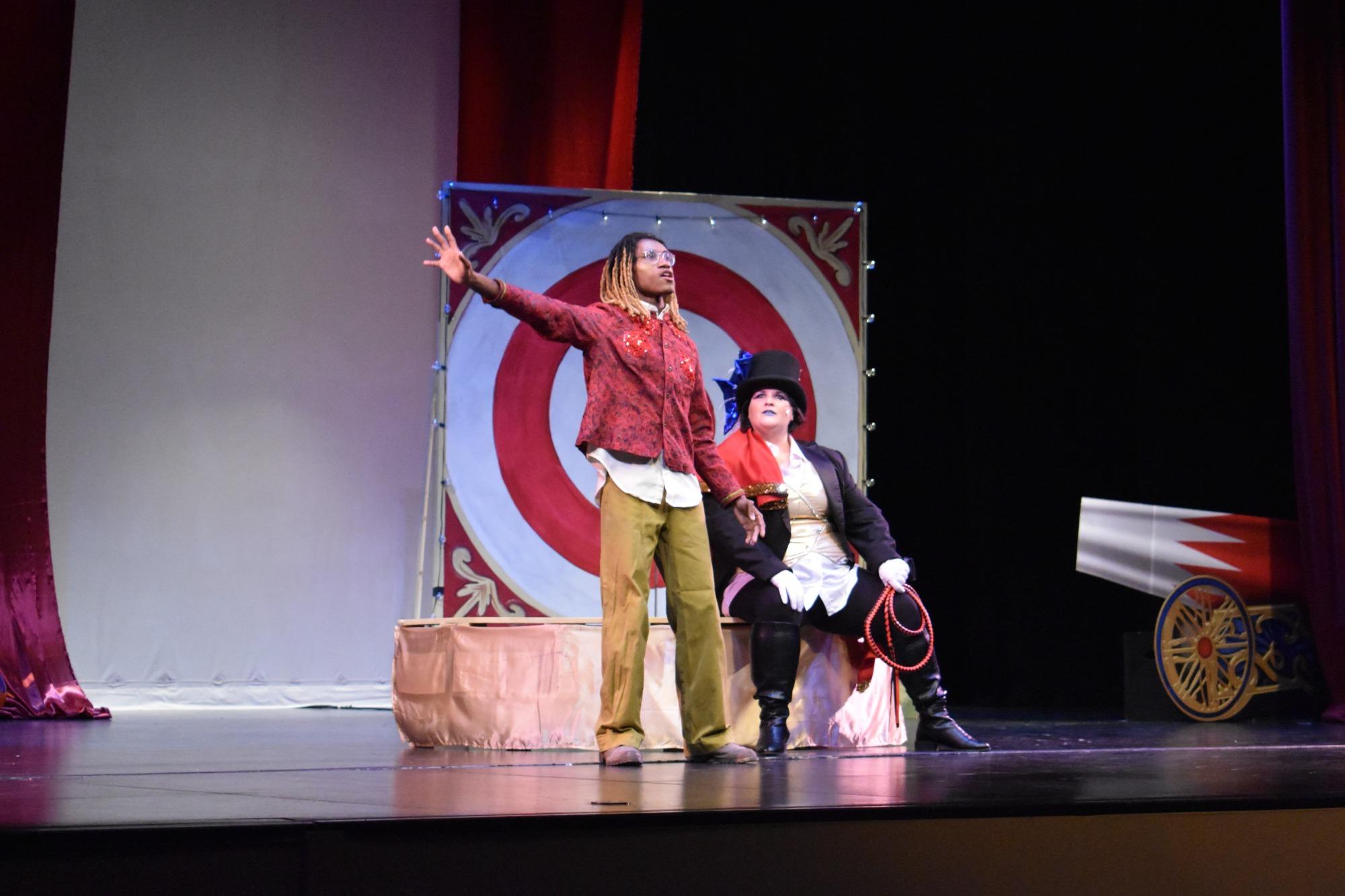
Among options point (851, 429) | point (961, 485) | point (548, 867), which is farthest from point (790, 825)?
point (961, 485)

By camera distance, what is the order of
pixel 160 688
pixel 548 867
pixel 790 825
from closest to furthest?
1. pixel 548 867
2. pixel 790 825
3. pixel 160 688

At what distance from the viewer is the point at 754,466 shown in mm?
4031

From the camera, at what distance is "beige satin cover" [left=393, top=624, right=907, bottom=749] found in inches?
150

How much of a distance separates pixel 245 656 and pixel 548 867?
4.81 m

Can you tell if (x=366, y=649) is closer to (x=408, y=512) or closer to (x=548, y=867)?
(x=408, y=512)

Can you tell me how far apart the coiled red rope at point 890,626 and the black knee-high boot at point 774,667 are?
Result: 204mm

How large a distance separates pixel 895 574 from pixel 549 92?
3273 mm

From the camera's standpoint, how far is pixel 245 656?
609cm

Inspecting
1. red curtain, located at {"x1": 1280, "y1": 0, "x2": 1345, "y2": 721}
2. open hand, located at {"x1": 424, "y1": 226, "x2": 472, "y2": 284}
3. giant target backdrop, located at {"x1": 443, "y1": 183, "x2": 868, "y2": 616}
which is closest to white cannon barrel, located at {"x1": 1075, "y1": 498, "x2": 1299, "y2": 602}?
red curtain, located at {"x1": 1280, "y1": 0, "x2": 1345, "y2": 721}

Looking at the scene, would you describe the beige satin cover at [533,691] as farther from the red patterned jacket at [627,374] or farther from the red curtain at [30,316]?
the red curtain at [30,316]

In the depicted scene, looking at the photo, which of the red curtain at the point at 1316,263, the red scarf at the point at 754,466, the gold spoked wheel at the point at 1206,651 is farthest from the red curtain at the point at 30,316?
the red curtain at the point at 1316,263

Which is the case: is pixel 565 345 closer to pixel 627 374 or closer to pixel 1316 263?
pixel 627 374

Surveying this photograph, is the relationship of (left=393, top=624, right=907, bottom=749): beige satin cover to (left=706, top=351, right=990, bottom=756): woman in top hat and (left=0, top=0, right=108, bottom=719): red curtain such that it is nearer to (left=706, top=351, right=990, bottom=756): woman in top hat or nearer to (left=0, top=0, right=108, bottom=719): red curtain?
(left=706, top=351, right=990, bottom=756): woman in top hat

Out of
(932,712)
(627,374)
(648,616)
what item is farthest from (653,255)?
(932,712)
